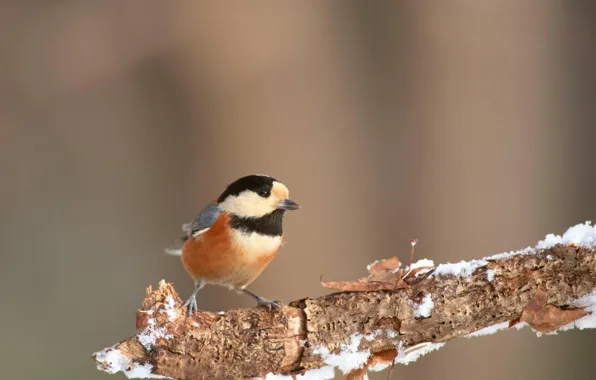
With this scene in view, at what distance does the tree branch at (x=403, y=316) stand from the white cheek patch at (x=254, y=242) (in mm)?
476

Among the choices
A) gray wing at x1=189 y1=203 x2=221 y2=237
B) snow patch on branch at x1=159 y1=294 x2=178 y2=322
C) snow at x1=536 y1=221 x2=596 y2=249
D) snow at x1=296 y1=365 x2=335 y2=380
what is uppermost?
gray wing at x1=189 y1=203 x2=221 y2=237

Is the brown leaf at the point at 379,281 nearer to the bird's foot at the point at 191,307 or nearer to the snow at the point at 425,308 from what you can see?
the snow at the point at 425,308

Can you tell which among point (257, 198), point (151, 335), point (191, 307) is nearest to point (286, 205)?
point (257, 198)

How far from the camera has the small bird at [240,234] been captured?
2.16m

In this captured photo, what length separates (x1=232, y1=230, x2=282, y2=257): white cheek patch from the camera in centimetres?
216

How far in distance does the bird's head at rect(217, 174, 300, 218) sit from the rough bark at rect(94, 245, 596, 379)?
552 mm

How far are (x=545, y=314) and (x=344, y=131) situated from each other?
95.7 inches

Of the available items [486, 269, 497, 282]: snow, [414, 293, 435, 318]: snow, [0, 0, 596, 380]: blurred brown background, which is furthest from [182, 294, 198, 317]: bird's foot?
[0, 0, 596, 380]: blurred brown background

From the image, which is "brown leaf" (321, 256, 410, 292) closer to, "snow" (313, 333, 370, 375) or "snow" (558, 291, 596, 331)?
"snow" (313, 333, 370, 375)

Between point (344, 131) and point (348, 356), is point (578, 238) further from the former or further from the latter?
point (344, 131)

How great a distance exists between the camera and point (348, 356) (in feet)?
5.53

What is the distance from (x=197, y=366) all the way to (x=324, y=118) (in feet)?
8.36

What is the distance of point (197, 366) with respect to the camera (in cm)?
160

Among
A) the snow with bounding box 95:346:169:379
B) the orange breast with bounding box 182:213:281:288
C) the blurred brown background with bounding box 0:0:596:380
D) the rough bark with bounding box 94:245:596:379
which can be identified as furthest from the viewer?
the blurred brown background with bounding box 0:0:596:380
